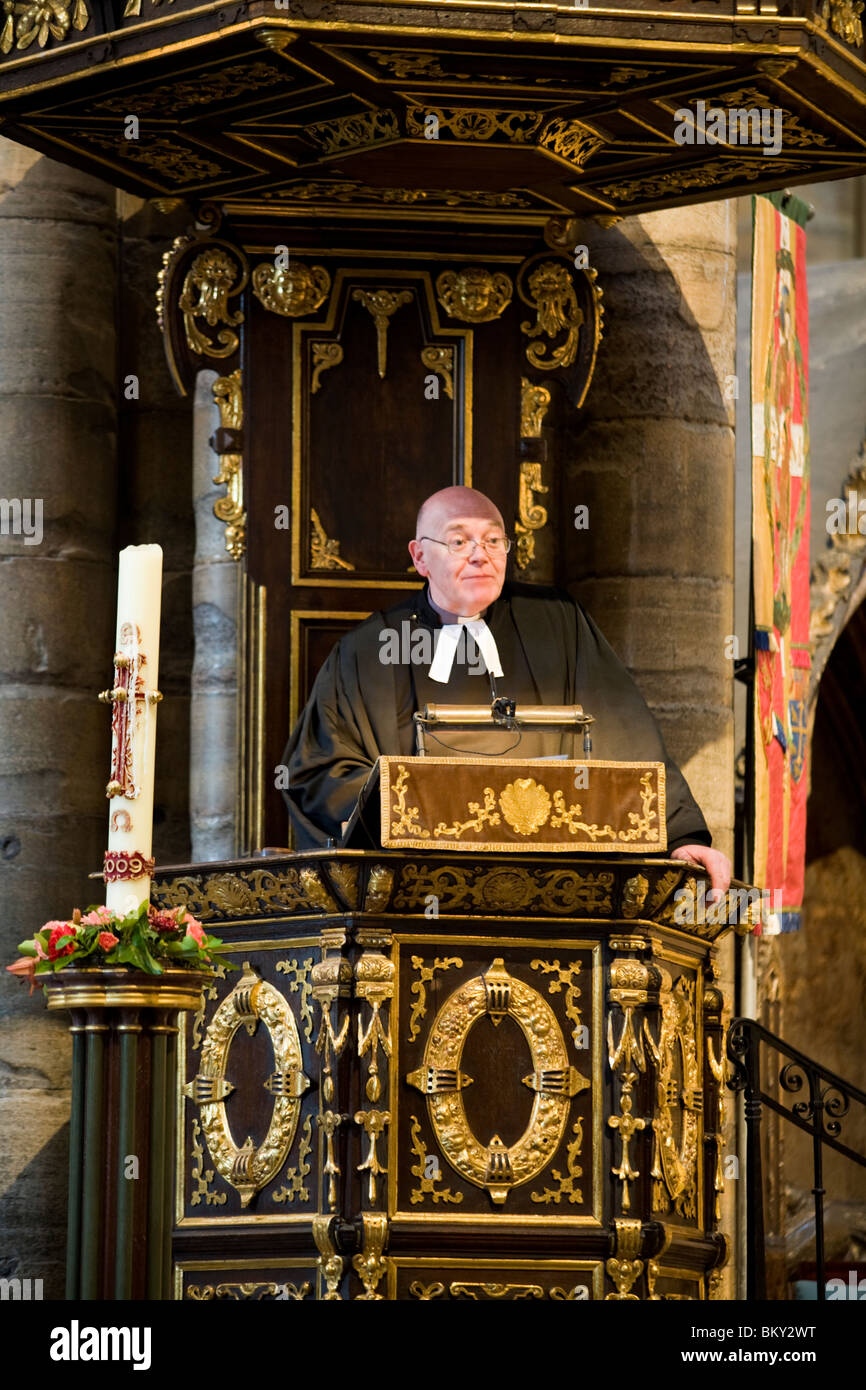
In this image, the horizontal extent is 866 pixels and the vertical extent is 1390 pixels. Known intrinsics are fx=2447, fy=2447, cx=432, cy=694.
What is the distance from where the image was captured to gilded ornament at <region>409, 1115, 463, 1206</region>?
6434mm

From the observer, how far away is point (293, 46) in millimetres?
6844

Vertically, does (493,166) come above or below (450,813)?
above

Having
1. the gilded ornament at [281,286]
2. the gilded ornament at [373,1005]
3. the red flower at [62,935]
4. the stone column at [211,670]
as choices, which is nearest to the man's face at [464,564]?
the gilded ornament at [281,286]

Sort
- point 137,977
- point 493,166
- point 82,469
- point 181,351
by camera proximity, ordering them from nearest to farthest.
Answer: point 137,977 → point 493,166 → point 181,351 → point 82,469

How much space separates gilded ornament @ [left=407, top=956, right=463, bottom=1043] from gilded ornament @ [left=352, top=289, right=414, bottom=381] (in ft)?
8.78

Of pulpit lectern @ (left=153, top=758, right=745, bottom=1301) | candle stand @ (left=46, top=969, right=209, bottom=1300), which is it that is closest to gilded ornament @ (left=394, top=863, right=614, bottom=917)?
pulpit lectern @ (left=153, top=758, right=745, bottom=1301)

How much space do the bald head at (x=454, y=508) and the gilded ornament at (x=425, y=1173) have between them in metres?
1.93

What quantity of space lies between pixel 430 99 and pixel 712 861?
7.78ft

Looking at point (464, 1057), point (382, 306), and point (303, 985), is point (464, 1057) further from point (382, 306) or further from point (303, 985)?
point (382, 306)

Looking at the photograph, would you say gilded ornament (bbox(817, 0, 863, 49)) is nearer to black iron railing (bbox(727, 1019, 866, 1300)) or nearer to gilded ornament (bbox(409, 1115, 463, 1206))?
black iron railing (bbox(727, 1019, 866, 1300))

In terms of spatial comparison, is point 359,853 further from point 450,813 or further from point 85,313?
point 85,313

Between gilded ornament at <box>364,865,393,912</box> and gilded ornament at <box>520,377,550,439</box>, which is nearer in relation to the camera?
gilded ornament at <box>364,865,393,912</box>

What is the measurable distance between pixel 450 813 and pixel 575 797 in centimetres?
34
